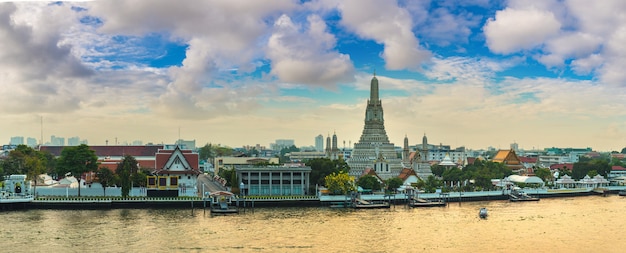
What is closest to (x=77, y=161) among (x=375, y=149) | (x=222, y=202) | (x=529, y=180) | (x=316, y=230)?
(x=222, y=202)

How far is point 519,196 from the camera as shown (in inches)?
1687

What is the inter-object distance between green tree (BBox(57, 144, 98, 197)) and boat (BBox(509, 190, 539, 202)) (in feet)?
93.1

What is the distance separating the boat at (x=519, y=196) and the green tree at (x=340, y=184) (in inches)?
477

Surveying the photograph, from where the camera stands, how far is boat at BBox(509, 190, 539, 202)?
137ft

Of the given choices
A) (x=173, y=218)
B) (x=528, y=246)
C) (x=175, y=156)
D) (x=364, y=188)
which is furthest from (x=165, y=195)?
(x=528, y=246)

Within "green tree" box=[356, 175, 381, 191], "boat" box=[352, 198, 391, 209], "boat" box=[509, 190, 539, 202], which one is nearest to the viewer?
"boat" box=[352, 198, 391, 209]

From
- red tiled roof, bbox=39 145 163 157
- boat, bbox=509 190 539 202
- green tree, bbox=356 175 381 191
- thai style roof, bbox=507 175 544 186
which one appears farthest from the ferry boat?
red tiled roof, bbox=39 145 163 157

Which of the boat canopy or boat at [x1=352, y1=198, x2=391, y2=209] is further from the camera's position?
the boat canopy

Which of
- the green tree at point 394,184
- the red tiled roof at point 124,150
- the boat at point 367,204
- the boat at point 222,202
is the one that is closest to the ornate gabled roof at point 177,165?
the boat at point 222,202

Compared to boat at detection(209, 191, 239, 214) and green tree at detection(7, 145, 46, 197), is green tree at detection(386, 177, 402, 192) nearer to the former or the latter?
boat at detection(209, 191, 239, 214)

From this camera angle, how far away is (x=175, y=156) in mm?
39438

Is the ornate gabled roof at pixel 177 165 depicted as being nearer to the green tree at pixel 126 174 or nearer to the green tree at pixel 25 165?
the green tree at pixel 126 174

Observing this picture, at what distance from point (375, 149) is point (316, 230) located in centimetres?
2978

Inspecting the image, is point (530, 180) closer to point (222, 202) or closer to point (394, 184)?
point (394, 184)
